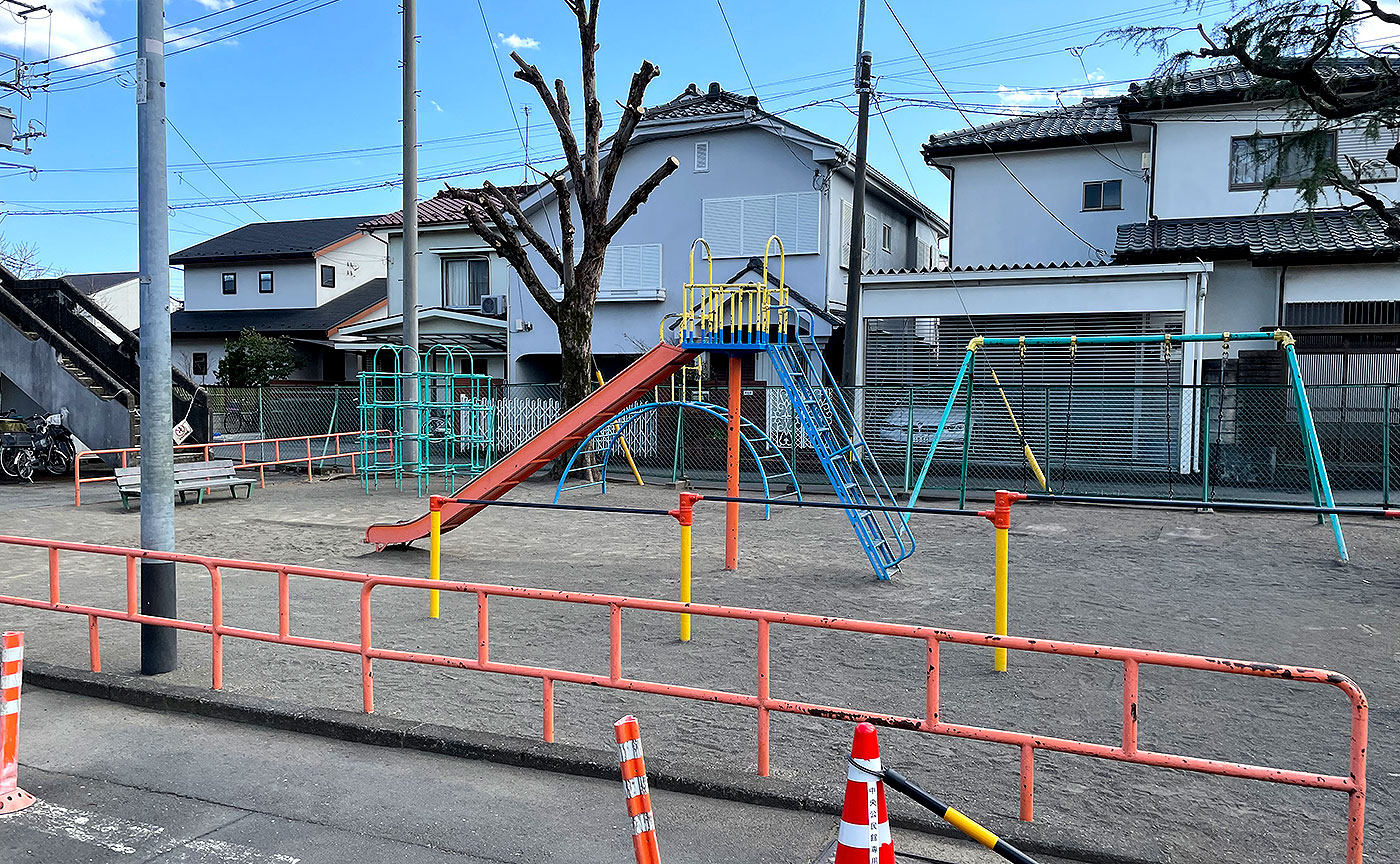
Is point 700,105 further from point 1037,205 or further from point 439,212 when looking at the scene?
point 439,212

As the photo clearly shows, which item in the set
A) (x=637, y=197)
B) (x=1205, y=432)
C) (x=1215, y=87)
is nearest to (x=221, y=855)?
(x=637, y=197)

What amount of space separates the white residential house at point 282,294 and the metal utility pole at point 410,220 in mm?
15705

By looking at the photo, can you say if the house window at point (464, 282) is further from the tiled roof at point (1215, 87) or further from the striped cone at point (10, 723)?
the striped cone at point (10, 723)

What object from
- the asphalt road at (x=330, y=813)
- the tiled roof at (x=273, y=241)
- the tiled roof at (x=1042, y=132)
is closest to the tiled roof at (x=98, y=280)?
the tiled roof at (x=273, y=241)

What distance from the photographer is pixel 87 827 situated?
14.6ft

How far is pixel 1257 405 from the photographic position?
17953 millimetres

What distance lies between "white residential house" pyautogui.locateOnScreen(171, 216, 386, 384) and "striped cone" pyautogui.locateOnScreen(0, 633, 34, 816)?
31.3 meters

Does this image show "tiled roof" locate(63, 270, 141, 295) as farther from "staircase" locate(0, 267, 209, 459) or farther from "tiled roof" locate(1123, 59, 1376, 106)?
"tiled roof" locate(1123, 59, 1376, 106)

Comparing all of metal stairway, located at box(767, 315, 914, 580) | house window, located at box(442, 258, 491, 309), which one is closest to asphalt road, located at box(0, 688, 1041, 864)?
metal stairway, located at box(767, 315, 914, 580)

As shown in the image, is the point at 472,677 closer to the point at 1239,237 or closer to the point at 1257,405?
the point at 1257,405

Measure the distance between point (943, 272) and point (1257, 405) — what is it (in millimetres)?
6329

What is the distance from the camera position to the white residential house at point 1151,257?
18641 mm

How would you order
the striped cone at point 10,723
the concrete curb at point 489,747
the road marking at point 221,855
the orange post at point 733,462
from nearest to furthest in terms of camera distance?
the road marking at point 221,855, the concrete curb at point 489,747, the striped cone at point 10,723, the orange post at point 733,462

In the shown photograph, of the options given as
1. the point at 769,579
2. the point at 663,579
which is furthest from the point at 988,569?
the point at 663,579
